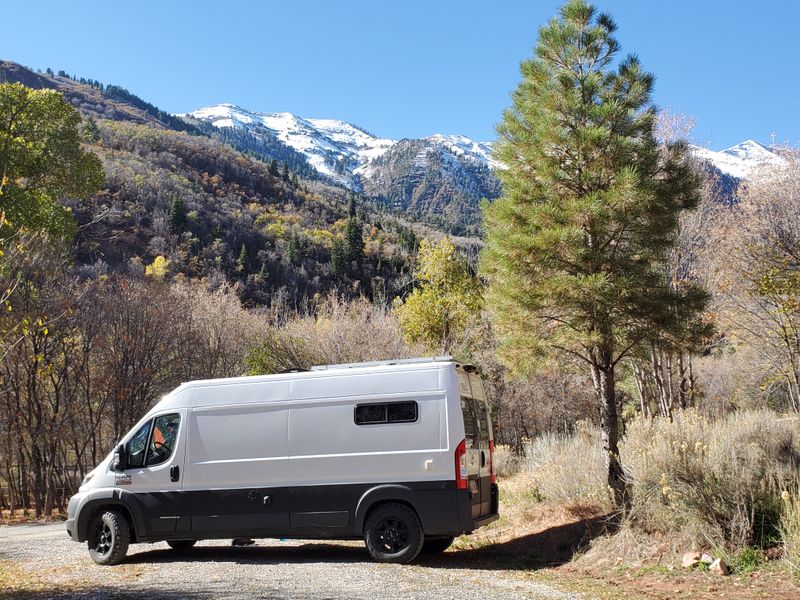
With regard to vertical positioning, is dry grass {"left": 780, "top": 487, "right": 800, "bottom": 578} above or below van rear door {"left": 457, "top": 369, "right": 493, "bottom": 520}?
below

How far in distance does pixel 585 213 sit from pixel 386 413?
14.5 feet

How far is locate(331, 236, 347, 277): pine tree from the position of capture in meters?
87.8

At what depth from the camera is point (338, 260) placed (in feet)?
290

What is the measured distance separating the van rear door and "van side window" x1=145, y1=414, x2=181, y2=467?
13.9 ft

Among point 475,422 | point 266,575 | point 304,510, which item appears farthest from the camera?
point 475,422

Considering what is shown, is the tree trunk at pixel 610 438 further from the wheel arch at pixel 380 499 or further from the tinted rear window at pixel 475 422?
the wheel arch at pixel 380 499

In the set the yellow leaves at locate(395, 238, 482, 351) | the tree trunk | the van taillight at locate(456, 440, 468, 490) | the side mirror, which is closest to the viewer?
the van taillight at locate(456, 440, 468, 490)

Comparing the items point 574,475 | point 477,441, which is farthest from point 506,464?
point 477,441

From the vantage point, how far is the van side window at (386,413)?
9047 millimetres

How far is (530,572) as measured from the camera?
868 cm

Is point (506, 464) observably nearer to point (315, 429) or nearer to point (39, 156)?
point (315, 429)

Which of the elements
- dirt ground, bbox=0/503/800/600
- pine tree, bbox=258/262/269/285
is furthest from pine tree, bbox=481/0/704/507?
pine tree, bbox=258/262/269/285

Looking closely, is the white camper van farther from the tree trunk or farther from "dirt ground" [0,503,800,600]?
the tree trunk

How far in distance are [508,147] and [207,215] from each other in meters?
84.0
